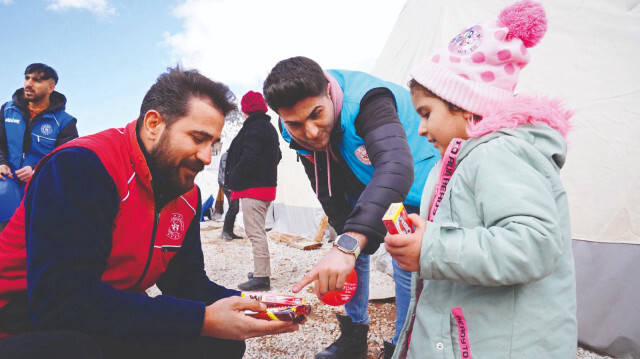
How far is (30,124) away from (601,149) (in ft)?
18.4

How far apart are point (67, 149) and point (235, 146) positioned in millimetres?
3048

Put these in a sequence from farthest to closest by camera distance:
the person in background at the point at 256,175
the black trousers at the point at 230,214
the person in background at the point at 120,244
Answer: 1. the black trousers at the point at 230,214
2. the person in background at the point at 256,175
3. the person in background at the point at 120,244

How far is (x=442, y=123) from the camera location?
1.23m

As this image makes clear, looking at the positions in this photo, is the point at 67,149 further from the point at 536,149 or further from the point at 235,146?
the point at 235,146

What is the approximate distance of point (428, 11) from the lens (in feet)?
17.0

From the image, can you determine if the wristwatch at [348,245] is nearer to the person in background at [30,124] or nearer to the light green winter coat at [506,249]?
the light green winter coat at [506,249]

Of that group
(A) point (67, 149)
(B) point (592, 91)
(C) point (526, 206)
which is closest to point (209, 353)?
(A) point (67, 149)

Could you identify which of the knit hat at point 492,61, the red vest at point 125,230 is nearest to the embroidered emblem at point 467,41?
the knit hat at point 492,61

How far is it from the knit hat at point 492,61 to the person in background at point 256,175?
10.0ft

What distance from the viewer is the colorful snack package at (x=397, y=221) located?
40.3 inches

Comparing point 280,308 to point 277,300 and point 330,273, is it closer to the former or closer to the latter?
point 277,300

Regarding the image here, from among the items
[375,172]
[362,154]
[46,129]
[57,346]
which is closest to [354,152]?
[362,154]

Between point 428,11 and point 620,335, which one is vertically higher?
point 428,11

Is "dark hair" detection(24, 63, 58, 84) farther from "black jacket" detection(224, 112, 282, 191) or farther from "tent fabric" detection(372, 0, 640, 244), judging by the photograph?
"tent fabric" detection(372, 0, 640, 244)
